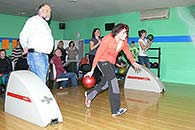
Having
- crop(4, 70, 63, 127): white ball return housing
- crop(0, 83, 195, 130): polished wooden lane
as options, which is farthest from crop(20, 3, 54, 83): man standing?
crop(0, 83, 195, 130): polished wooden lane

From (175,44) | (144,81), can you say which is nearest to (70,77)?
(144,81)

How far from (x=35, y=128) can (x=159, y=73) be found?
5.19 m

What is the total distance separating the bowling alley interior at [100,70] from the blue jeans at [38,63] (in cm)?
1

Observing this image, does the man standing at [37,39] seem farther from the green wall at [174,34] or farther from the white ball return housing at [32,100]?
the green wall at [174,34]

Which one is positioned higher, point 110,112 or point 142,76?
point 142,76

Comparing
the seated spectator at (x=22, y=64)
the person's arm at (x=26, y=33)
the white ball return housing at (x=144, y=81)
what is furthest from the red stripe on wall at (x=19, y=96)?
the white ball return housing at (x=144, y=81)

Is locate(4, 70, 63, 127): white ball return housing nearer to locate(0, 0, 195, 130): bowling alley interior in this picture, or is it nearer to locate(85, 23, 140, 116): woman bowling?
locate(0, 0, 195, 130): bowling alley interior

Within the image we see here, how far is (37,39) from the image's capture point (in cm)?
305

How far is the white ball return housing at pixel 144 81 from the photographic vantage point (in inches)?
205

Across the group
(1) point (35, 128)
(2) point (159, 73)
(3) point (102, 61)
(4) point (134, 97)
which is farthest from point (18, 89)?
(2) point (159, 73)

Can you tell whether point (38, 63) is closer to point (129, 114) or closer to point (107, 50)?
point (107, 50)

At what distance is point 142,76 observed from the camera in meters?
5.33

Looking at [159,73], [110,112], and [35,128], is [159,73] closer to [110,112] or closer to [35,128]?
[110,112]

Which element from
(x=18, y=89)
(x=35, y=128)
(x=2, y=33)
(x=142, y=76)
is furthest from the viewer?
(x=2, y=33)
